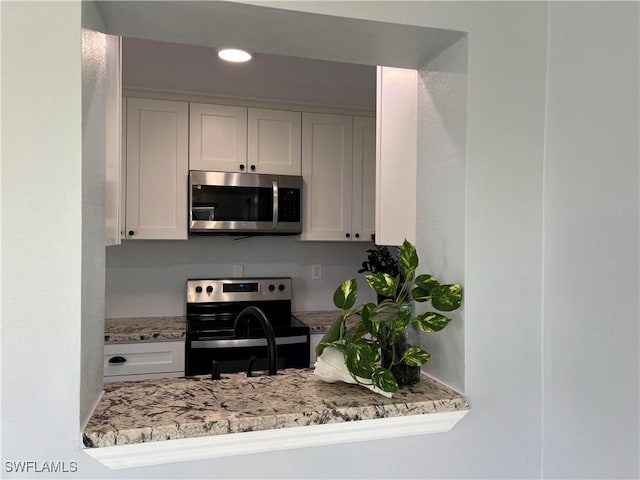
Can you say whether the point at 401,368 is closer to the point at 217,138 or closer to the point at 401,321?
the point at 401,321

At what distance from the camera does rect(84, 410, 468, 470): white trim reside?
87 cm

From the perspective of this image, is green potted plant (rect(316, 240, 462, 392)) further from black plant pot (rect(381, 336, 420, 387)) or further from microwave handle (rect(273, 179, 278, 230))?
microwave handle (rect(273, 179, 278, 230))

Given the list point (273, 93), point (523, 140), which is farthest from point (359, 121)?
point (523, 140)

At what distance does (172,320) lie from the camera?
116 inches

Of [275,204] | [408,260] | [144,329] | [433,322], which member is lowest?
[144,329]

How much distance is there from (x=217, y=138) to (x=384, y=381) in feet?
7.27

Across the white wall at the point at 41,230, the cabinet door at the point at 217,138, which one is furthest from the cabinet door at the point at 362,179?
the white wall at the point at 41,230

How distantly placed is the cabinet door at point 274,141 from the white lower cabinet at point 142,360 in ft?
3.93

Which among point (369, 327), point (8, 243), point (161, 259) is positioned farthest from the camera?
point (161, 259)

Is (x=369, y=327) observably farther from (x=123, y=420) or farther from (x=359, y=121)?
(x=359, y=121)

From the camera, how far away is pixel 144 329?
2.67 metres

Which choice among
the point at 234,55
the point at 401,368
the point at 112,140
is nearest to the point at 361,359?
the point at 401,368

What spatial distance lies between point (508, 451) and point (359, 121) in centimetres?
241

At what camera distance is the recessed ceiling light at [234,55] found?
210 cm
